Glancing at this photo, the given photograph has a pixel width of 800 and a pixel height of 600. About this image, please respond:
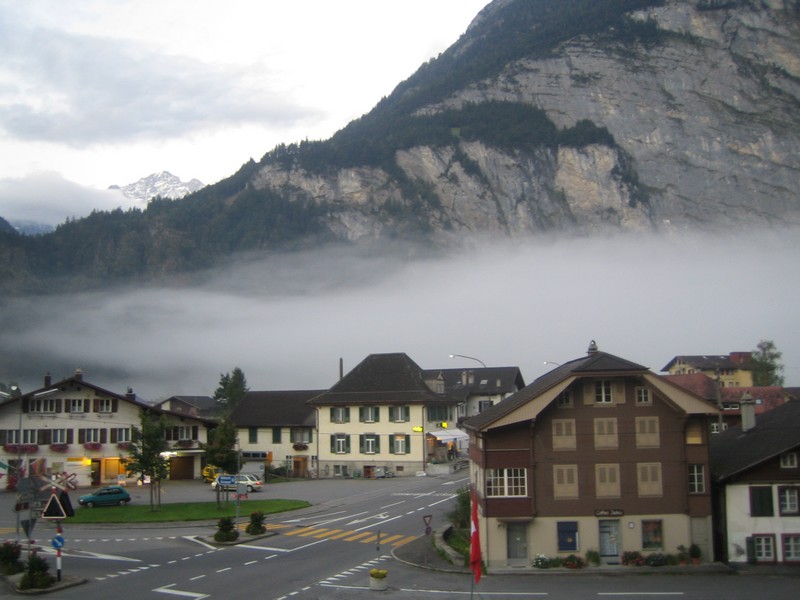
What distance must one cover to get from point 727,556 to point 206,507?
105 ft

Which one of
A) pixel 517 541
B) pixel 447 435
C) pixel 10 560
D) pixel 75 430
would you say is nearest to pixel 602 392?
pixel 517 541

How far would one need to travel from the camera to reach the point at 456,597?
2912cm

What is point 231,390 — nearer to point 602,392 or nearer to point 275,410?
point 275,410

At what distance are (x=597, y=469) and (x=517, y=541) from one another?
181 inches

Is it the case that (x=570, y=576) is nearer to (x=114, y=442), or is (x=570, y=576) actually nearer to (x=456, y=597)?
(x=456, y=597)

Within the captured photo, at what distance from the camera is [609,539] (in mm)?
35281

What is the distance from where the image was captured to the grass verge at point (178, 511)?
4838cm

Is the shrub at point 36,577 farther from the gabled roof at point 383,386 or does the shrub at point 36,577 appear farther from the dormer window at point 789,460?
the gabled roof at point 383,386

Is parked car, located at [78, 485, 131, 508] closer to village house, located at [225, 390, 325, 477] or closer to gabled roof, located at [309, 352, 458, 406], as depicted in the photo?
village house, located at [225, 390, 325, 477]

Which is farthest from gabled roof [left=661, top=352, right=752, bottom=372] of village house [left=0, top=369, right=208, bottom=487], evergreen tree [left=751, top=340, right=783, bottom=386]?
village house [left=0, top=369, right=208, bottom=487]

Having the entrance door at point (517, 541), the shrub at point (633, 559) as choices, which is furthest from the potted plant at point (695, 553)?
the entrance door at point (517, 541)

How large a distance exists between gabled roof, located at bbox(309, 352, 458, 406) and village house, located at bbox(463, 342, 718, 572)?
41.9 meters

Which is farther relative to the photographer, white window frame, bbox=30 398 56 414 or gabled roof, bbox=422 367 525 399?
gabled roof, bbox=422 367 525 399

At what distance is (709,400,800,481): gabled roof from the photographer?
35250mm
